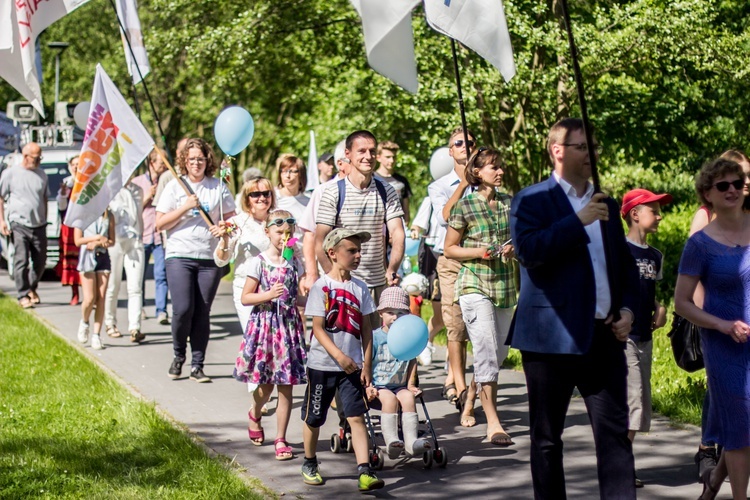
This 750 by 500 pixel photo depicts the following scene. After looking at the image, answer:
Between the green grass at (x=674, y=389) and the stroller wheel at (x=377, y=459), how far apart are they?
235 cm

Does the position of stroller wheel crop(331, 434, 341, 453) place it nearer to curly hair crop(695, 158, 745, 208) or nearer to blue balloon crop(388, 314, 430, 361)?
blue balloon crop(388, 314, 430, 361)

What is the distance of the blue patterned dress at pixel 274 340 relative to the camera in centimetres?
777

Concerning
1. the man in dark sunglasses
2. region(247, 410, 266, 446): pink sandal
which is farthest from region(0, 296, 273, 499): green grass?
the man in dark sunglasses

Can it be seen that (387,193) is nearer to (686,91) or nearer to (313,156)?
(313,156)

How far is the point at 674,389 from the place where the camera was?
30.5 feet

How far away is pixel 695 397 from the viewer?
348 inches

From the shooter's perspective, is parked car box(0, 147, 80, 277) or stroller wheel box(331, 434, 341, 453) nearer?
stroller wheel box(331, 434, 341, 453)

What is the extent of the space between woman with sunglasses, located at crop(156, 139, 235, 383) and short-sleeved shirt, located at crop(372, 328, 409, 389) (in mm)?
3127

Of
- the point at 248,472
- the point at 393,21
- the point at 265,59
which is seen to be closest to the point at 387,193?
the point at 393,21

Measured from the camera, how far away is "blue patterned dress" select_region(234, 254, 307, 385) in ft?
25.5

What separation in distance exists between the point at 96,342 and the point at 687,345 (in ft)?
23.3

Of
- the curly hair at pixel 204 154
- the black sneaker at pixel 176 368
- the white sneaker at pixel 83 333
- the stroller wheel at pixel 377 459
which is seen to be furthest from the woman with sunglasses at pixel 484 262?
the white sneaker at pixel 83 333

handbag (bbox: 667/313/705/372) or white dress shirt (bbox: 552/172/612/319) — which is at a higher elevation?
white dress shirt (bbox: 552/172/612/319)

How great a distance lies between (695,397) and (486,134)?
8486 millimetres
